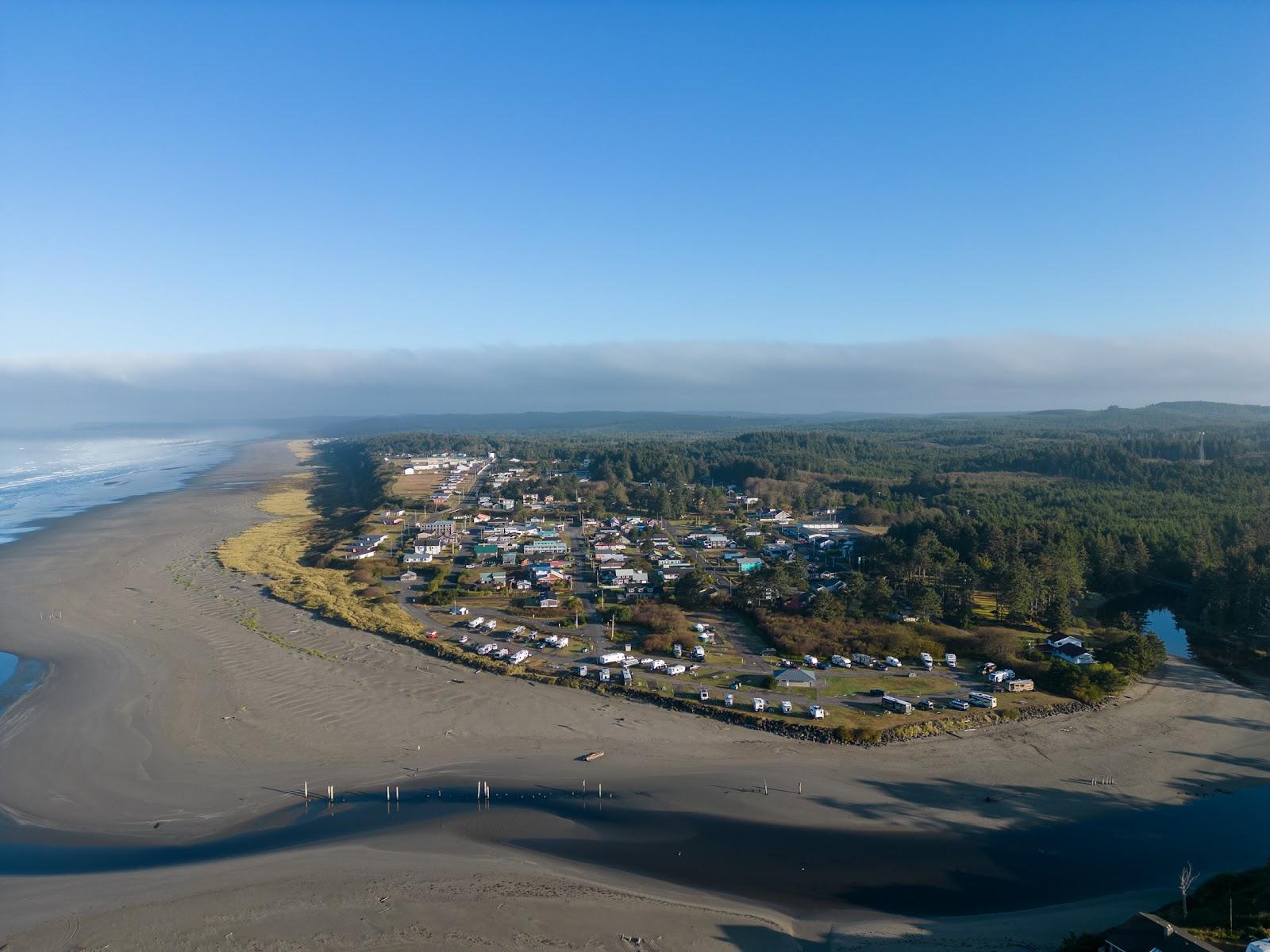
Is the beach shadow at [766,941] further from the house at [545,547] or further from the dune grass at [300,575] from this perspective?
the house at [545,547]

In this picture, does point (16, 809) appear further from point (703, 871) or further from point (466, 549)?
point (466, 549)

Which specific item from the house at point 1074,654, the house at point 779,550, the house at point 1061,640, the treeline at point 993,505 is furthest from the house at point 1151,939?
the house at point 779,550

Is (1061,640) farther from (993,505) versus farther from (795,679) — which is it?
(993,505)

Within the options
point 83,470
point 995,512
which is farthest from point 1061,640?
point 83,470

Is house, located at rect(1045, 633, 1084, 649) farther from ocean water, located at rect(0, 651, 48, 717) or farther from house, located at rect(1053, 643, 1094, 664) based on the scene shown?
ocean water, located at rect(0, 651, 48, 717)

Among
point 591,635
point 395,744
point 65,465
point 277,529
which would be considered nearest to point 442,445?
point 65,465

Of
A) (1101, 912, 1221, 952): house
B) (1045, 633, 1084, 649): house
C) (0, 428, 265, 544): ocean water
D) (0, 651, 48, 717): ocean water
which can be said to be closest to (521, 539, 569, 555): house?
(0, 651, 48, 717): ocean water
